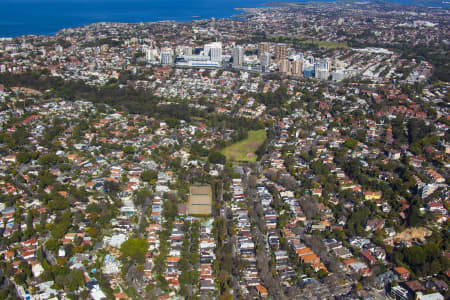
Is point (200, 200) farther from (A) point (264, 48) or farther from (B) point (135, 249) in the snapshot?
(A) point (264, 48)

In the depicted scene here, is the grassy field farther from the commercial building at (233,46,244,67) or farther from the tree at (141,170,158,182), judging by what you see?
the commercial building at (233,46,244,67)

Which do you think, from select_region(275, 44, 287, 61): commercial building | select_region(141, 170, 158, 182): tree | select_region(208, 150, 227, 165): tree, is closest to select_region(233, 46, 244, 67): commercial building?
select_region(275, 44, 287, 61): commercial building

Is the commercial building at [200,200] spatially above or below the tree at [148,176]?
below

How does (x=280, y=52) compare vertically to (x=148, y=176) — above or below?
above

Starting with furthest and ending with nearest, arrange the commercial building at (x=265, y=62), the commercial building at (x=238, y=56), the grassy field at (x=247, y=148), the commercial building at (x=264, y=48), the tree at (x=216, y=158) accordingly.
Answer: the commercial building at (x=264, y=48) → the commercial building at (x=238, y=56) → the commercial building at (x=265, y=62) → the grassy field at (x=247, y=148) → the tree at (x=216, y=158)

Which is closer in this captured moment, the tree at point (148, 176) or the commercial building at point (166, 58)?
the tree at point (148, 176)

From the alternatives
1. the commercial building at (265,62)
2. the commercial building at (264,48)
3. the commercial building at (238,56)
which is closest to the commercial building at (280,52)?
the commercial building at (264,48)

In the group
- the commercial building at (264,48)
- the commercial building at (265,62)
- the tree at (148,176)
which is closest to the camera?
the tree at (148,176)

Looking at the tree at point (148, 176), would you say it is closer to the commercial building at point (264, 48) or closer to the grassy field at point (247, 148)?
the grassy field at point (247, 148)

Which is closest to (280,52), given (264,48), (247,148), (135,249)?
(264,48)
